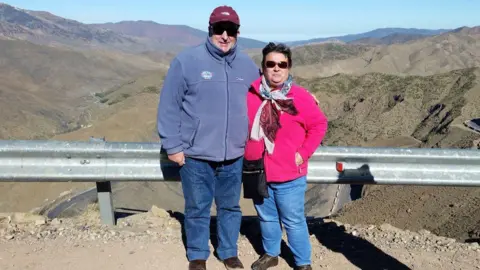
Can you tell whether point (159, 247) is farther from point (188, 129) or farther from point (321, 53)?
point (321, 53)

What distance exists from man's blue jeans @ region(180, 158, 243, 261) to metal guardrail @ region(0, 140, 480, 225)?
0.56 m

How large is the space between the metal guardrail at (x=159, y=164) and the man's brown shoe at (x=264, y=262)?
736 millimetres

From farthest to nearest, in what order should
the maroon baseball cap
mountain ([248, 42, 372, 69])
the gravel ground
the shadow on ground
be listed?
mountain ([248, 42, 372, 69])
the shadow on ground
the gravel ground
the maroon baseball cap

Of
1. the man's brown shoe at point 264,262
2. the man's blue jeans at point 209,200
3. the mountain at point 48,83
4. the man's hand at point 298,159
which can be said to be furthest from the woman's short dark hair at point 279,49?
the mountain at point 48,83

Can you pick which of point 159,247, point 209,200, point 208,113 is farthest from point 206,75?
point 159,247

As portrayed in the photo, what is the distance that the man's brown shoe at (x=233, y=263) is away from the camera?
3801mm

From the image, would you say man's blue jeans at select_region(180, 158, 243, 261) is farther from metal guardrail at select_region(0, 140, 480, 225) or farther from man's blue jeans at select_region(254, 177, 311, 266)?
metal guardrail at select_region(0, 140, 480, 225)

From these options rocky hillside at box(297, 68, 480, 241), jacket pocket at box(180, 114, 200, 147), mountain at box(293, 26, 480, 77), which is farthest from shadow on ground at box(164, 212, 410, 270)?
mountain at box(293, 26, 480, 77)

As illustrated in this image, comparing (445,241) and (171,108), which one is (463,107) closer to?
(445,241)

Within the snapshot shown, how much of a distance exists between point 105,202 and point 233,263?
1.30 m

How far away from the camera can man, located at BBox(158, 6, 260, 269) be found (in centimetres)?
335

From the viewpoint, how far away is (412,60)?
8050 cm

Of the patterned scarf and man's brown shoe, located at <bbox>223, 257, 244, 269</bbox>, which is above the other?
the patterned scarf

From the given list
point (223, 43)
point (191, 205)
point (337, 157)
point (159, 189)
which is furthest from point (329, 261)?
point (159, 189)
